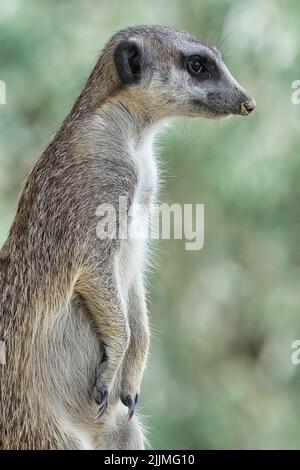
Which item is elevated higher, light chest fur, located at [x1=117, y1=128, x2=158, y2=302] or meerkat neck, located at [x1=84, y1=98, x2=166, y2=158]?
meerkat neck, located at [x1=84, y1=98, x2=166, y2=158]

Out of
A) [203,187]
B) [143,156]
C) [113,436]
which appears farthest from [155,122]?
[203,187]

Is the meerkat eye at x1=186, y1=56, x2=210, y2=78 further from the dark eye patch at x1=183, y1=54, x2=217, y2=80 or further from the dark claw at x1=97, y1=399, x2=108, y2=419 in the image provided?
the dark claw at x1=97, y1=399, x2=108, y2=419

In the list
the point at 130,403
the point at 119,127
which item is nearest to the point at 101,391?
the point at 130,403

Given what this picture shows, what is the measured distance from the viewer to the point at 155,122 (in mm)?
2365

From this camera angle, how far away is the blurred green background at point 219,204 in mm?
4449

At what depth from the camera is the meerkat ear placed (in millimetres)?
2307

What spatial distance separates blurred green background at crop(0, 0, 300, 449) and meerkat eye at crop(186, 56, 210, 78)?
200 cm

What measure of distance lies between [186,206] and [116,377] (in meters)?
2.45

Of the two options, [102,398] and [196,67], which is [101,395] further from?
[196,67]

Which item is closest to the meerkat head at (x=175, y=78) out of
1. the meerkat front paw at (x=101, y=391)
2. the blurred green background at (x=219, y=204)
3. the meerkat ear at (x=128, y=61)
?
the meerkat ear at (x=128, y=61)

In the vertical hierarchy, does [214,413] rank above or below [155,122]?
below

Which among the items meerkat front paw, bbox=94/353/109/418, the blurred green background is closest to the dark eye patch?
meerkat front paw, bbox=94/353/109/418

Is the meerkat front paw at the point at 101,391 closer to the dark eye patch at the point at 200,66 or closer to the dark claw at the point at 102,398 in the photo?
the dark claw at the point at 102,398
